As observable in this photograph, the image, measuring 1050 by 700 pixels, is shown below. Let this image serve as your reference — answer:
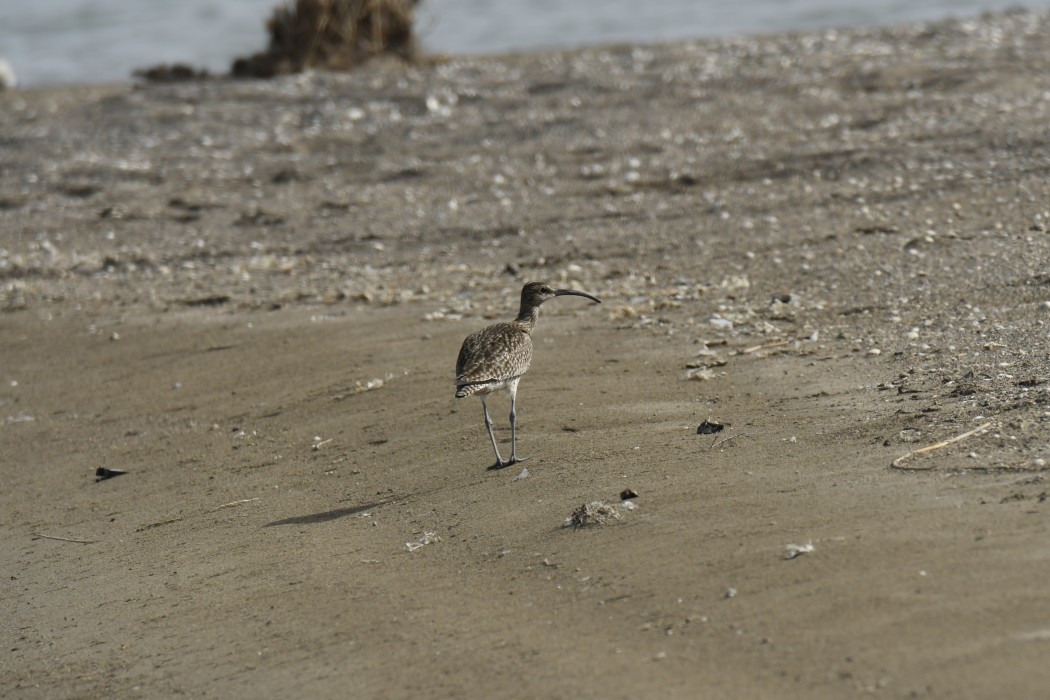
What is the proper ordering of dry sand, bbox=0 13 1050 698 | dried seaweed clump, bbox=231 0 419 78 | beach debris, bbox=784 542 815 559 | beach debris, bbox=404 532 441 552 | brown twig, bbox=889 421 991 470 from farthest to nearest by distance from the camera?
1. dried seaweed clump, bbox=231 0 419 78
2. beach debris, bbox=404 532 441 552
3. brown twig, bbox=889 421 991 470
4. beach debris, bbox=784 542 815 559
5. dry sand, bbox=0 13 1050 698

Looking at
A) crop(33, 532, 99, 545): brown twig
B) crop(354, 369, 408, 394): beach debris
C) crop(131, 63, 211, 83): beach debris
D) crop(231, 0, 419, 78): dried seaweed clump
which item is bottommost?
crop(33, 532, 99, 545): brown twig

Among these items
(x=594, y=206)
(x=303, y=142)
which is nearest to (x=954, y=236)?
(x=594, y=206)

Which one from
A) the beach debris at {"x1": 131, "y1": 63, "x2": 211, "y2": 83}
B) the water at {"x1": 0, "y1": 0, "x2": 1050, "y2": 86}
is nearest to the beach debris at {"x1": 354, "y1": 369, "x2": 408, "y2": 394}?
the beach debris at {"x1": 131, "y1": 63, "x2": 211, "y2": 83}

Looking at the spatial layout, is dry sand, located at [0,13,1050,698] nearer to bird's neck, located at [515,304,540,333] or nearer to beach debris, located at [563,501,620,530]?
beach debris, located at [563,501,620,530]

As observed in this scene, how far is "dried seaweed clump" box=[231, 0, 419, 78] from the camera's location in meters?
18.7

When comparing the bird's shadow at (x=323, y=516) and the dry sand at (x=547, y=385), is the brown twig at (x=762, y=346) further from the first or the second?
the bird's shadow at (x=323, y=516)

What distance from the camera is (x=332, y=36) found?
741 inches

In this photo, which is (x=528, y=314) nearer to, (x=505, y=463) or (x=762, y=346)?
(x=762, y=346)

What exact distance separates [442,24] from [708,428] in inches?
768

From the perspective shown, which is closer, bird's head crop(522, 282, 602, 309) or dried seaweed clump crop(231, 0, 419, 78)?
bird's head crop(522, 282, 602, 309)

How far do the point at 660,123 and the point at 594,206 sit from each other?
2510 mm

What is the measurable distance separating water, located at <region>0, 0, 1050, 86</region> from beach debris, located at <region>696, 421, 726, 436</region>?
42.2 ft

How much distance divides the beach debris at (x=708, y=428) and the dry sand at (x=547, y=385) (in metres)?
0.04

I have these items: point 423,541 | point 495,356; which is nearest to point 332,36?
point 495,356
